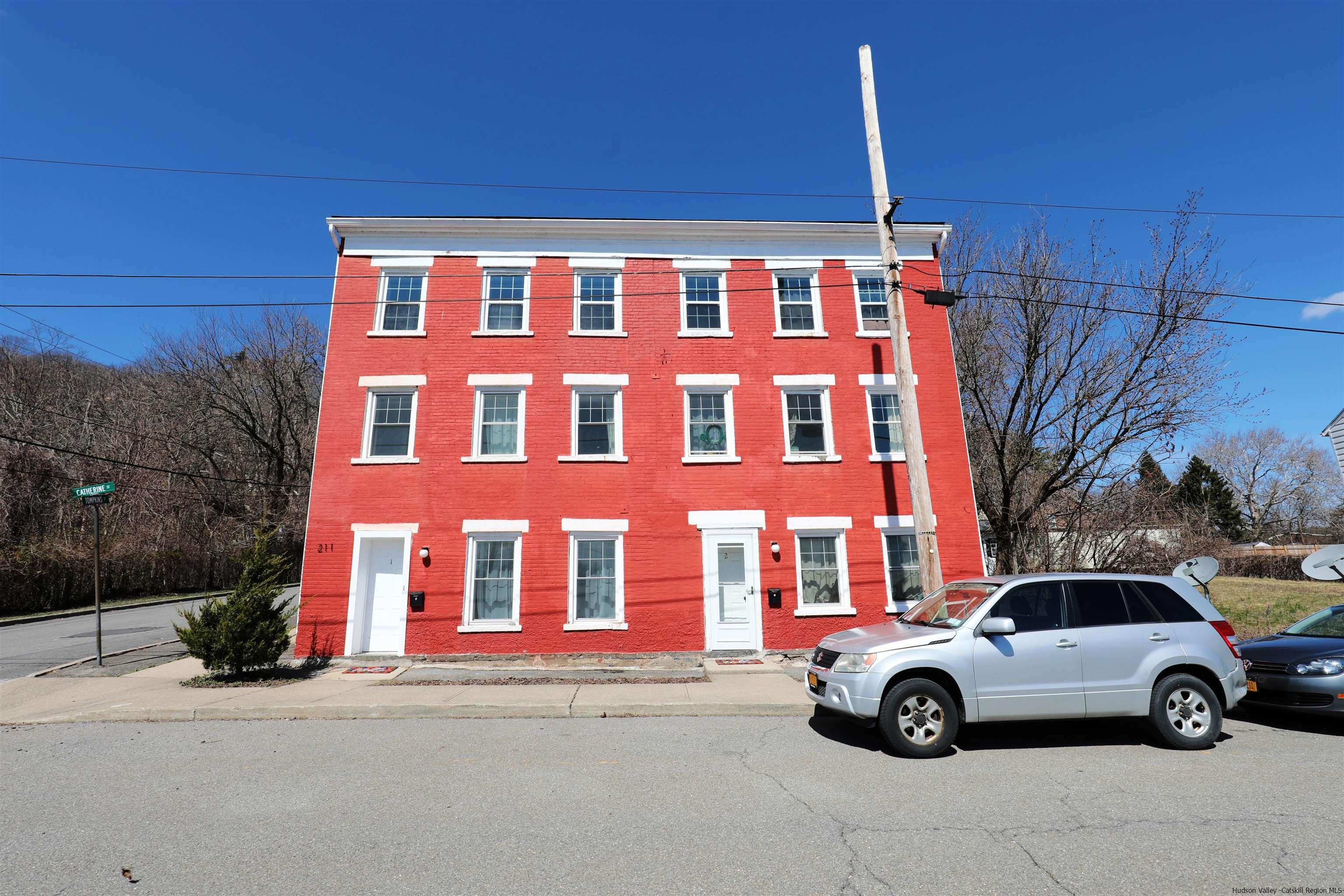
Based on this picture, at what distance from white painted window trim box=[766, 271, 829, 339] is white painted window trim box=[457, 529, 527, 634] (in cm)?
713

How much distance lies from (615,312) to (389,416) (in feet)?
17.9

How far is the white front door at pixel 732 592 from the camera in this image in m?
12.9

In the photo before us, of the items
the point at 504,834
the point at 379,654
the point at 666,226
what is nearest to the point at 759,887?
the point at 504,834

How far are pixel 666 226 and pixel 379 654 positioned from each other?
11.0 m

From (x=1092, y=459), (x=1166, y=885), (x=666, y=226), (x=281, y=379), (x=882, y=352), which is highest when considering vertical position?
(x=281, y=379)

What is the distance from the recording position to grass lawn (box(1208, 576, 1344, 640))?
14.4m

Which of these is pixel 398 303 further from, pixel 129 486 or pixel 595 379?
pixel 129 486

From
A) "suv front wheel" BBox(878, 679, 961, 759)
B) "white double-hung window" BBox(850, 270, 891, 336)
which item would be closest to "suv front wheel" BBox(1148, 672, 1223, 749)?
"suv front wheel" BBox(878, 679, 961, 759)

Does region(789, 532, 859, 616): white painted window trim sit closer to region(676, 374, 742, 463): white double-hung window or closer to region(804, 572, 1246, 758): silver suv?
region(676, 374, 742, 463): white double-hung window

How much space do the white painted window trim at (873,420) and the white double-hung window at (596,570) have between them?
18.2 feet

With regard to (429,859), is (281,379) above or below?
above

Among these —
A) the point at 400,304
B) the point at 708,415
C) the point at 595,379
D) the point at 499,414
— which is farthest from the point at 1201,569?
the point at 400,304

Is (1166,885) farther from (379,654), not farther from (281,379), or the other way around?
(281,379)

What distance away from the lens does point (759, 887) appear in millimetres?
3691
